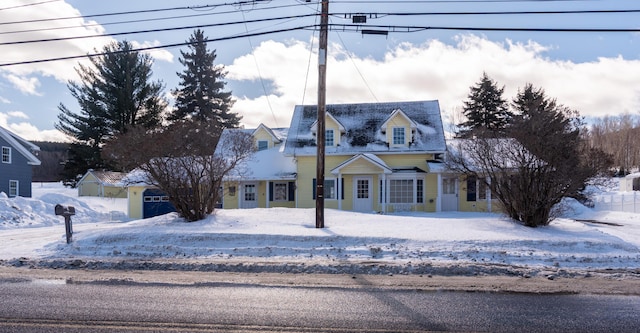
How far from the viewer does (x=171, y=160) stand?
54.4 feet

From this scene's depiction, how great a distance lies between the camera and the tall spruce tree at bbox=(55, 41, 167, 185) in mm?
48938

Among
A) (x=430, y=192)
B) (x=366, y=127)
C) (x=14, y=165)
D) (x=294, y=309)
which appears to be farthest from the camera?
(x=14, y=165)

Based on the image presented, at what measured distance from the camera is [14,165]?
119ft

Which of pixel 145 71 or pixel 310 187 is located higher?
pixel 145 71

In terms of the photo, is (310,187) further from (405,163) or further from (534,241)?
(534,241)

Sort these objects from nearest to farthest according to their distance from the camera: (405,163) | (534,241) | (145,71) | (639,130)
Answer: (534,241), (405,163), (145,71), (639,130)

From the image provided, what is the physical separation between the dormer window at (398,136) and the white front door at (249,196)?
29.1ft

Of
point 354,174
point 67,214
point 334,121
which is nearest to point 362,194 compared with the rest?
point 354,174

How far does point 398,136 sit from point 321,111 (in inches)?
523

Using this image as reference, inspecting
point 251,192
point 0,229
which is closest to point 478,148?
point 251,192

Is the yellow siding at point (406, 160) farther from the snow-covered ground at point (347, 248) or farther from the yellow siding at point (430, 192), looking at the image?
the snow-covered ground at point (347, 248)

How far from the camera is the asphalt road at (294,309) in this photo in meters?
5.75

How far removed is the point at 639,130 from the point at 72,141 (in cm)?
7956

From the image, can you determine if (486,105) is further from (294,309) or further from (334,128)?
(294,309)
